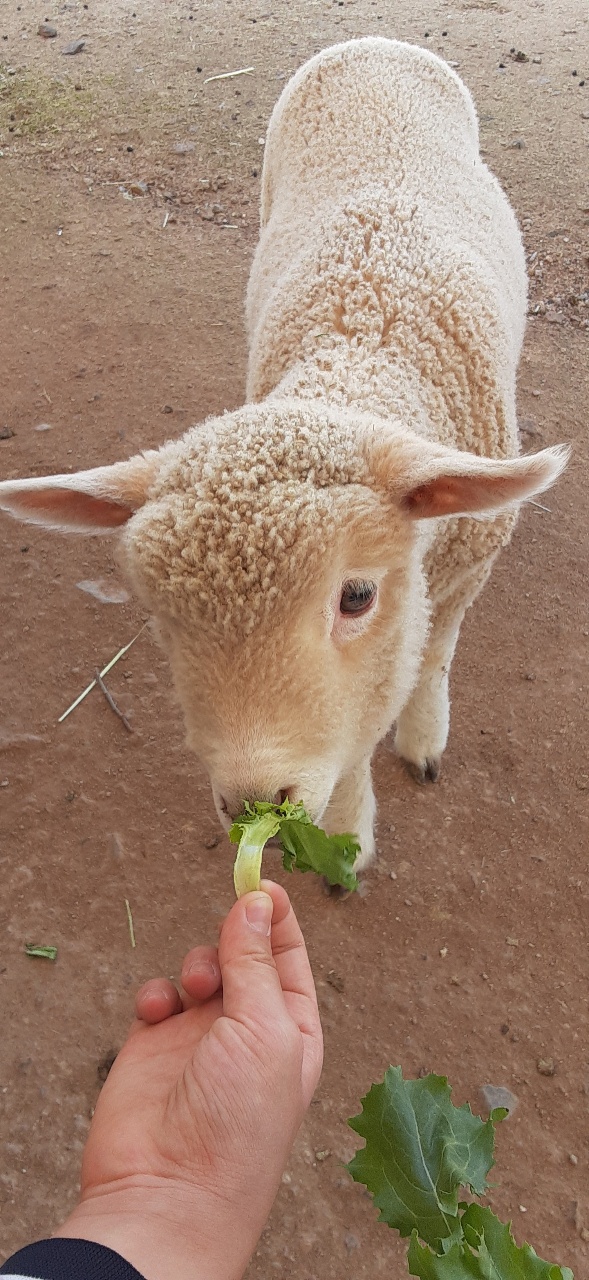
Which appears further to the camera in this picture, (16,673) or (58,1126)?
(16,673)

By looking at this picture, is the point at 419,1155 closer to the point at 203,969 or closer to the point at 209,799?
the point at 203,969

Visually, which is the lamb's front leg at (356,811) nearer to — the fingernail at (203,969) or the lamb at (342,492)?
the lamb at (342,492)

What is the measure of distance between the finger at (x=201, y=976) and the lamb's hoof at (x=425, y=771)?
6.26ft

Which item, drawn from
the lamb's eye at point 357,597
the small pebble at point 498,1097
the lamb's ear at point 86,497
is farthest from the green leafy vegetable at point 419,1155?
the lamb's ear at point 86,497

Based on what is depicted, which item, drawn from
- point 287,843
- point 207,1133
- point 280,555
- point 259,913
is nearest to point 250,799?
point 287,843

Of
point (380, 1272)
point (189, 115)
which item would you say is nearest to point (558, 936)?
point (380, 1272)

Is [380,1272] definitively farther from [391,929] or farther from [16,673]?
[16,673]

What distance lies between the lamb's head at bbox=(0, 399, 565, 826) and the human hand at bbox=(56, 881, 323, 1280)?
35cm

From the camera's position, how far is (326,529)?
5.81 feet

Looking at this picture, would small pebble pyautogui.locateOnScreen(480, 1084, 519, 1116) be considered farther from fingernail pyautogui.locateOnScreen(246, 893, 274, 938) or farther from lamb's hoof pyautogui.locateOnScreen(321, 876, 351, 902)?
fingernail pyautogui.locateOnScreen(246, 893, 274, 938)

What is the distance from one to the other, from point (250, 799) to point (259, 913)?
24 centimetres

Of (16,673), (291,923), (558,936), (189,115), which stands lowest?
(16,673)

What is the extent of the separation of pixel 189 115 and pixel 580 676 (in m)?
6.13

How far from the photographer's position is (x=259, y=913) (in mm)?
1611
